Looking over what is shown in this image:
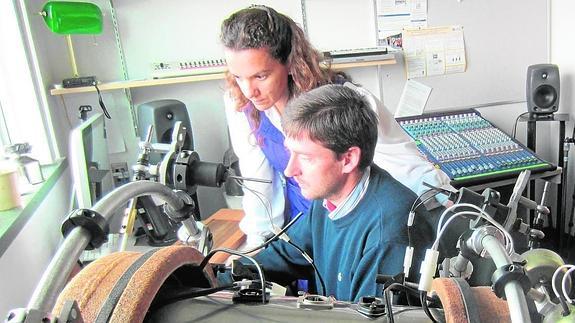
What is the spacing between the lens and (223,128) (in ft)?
8.84

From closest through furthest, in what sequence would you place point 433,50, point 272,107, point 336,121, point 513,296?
point 513,296 → point 336,121 → point 272,107 → point 433,50

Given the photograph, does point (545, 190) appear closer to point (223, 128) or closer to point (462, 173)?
point (462, 173)

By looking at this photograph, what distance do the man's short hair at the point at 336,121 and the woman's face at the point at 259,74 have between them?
0.80ft

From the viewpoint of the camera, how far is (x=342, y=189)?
1.13 metres

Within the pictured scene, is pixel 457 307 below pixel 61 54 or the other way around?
below

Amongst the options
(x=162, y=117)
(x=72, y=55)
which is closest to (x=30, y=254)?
(x=162, y=117)

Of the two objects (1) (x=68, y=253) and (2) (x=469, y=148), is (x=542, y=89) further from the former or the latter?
(1) (x=68, y=253)

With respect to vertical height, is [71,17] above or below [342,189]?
above

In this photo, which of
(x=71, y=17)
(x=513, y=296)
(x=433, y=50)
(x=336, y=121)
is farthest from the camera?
(x=433, y=50)

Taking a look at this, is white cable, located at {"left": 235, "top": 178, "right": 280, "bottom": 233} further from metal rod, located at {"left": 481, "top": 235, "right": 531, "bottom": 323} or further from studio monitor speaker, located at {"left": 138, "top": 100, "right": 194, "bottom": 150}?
studio monitor speaker, located at {"left": 138, "top": 100, "right": 194, "bottom": 150}

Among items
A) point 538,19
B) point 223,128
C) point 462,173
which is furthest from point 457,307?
point 538,19

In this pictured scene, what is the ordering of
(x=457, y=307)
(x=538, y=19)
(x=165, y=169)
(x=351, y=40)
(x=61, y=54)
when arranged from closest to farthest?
1. (x=457, y=307)
2. (x=165, y=169)
3. (x=61, y=54)
4. (x=351, y=40)
5. (x=538, y=19)

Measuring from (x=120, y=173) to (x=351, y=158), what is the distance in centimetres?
167

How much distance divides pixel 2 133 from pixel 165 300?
6.44 feet
